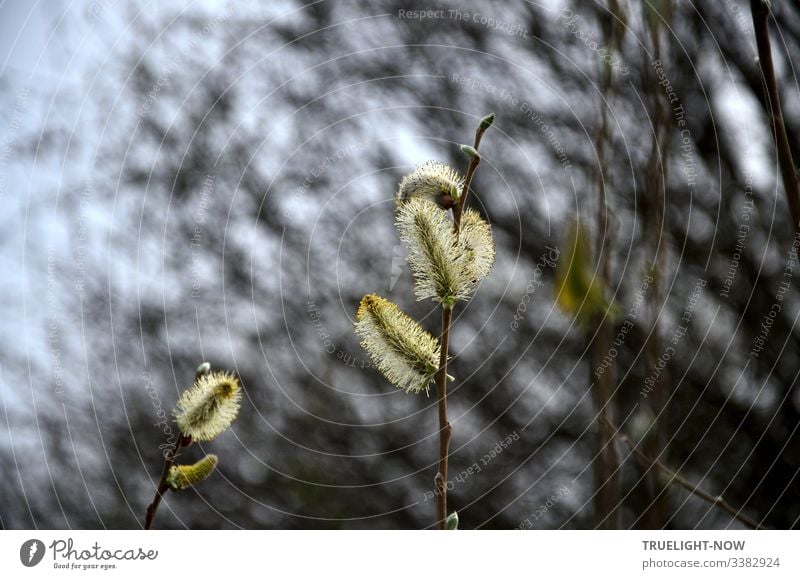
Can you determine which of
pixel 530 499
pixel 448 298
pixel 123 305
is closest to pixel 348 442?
pixel 530 499

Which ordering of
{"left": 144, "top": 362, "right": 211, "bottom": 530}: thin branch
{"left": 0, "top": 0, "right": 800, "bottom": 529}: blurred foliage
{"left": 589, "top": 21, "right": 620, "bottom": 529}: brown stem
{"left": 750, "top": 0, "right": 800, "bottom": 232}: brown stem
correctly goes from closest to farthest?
{"left": 144, "top": 362, "right": 211, "bottom": 530}: thin branch
{"left": 750, "top": 0, "right": 800, "bottom": 232}: brown stem
{"left": 589, "top": 21, "right": 620, "bottom": 529}: brown stem
{"left": 0, "top": 0, "right": 800, "bottom": 529}: blurred foliage

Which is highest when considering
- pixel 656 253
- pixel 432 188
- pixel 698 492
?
pixel 656 253

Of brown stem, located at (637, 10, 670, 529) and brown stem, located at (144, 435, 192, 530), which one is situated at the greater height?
brown stem, located at (637, 10, 670, 529)

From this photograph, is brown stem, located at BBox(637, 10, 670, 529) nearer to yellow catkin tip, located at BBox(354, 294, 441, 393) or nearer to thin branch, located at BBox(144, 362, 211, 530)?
yellow catkin tip, located at BBox(354, 294, 441, 393)

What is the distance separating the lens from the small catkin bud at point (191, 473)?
447mm

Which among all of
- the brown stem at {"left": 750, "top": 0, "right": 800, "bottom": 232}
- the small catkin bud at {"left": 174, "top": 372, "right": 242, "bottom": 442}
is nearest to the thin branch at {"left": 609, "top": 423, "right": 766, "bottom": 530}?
the brown stem at {"left": 750, "top": 0, "right": 800, "bottom": 232}

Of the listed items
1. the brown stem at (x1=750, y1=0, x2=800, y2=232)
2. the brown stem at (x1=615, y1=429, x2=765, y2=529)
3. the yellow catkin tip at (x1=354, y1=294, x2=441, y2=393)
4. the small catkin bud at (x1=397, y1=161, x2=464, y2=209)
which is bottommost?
the brown stem at (x1=615, y1=429, x2=765, y2=529)

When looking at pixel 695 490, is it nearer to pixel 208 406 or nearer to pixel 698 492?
pixel 698 492

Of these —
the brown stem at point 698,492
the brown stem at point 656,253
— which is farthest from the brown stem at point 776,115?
the brown stem at point 656,253

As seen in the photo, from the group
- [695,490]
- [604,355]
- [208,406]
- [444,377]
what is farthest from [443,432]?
[604,355]

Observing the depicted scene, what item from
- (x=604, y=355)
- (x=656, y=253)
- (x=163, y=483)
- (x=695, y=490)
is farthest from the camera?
(x=656, y=253)

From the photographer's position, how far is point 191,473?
45 cm

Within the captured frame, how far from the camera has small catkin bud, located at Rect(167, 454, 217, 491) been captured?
447 mm
